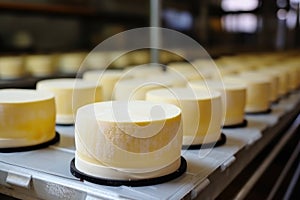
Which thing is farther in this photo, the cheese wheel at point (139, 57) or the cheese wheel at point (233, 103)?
the cheese wheel at point (139, 57)

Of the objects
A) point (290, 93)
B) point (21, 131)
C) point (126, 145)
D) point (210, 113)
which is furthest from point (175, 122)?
point (290, 93)

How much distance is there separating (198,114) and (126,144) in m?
→ 0.29

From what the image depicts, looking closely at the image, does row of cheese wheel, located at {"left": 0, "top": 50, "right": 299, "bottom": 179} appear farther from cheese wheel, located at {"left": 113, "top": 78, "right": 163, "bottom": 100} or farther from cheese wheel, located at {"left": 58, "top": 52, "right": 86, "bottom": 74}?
cheese wheel, located at {"left": 58, "top": 52, "right": 86, "bottom": 74}

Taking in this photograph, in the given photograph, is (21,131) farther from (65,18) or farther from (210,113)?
(65,18)

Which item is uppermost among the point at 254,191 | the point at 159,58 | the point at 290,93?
the point at 159,58

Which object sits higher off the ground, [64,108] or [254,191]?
[64,108]

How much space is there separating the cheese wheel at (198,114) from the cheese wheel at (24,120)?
0.94 ft

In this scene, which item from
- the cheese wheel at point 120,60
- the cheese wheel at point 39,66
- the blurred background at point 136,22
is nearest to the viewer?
the cheese wheel at point 39,66

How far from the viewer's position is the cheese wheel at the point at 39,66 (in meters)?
1.89

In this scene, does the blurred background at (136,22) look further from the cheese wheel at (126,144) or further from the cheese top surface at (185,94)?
the cheese wheel at (126,144)

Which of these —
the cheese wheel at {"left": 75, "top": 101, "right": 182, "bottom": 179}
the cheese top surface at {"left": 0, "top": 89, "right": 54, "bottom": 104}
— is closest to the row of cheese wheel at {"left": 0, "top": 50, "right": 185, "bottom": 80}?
the cheese top surface at {"left": 0, "top": 89, "right": 54, "bottom": 104}

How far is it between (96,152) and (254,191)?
696 mm

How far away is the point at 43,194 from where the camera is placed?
71 centimetres

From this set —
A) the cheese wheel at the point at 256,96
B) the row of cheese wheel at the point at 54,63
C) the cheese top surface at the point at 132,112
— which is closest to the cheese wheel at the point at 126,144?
the cheese top surface at the point at 132,112
